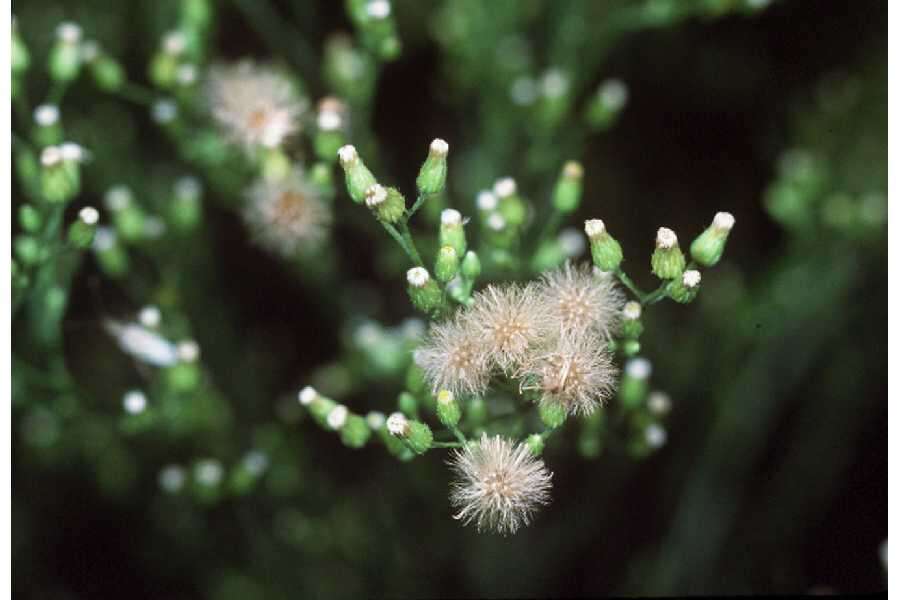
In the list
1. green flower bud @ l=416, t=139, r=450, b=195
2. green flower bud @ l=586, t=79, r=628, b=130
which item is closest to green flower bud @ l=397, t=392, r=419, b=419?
green flower bud @ l=416, t=139, r=450, b=195

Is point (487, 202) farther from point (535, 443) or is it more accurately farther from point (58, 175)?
point (58, 175)

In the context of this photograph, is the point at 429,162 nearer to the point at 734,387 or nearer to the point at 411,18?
the point at 734,387

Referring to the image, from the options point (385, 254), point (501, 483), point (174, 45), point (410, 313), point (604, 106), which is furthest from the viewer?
point (410, 313)

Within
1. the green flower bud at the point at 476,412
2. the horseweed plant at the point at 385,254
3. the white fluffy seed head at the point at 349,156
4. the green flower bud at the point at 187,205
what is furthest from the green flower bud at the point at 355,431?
the green flower bud at the point at 187,205

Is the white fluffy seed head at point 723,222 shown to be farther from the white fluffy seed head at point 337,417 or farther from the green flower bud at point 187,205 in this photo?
the green flower bud at point 187,205

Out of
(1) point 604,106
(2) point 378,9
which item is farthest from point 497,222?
(1) point 604,106

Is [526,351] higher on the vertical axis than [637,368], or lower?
lower

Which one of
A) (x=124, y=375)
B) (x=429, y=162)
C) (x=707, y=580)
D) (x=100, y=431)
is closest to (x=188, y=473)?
(x=100, y=431)

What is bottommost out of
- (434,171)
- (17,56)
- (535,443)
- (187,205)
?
(535,443)
